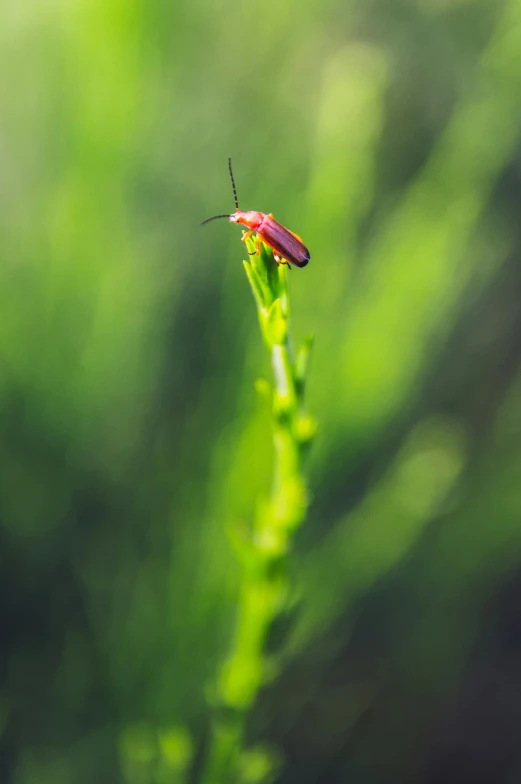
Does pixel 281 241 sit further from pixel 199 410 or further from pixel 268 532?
pixel 199 410

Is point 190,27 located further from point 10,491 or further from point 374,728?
point 374,728

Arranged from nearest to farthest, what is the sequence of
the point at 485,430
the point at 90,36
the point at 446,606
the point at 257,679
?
the point at 257,679, the point at 90,36, the point at 446,606, the point at 485,430

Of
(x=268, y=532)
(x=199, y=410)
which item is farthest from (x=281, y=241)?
(x=199, y=410)

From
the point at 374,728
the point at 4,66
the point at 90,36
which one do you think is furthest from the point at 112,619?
the point at 4,66

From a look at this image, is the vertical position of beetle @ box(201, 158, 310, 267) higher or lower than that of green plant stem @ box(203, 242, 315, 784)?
higher

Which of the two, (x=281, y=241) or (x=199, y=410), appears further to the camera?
(x=199, y=410)
